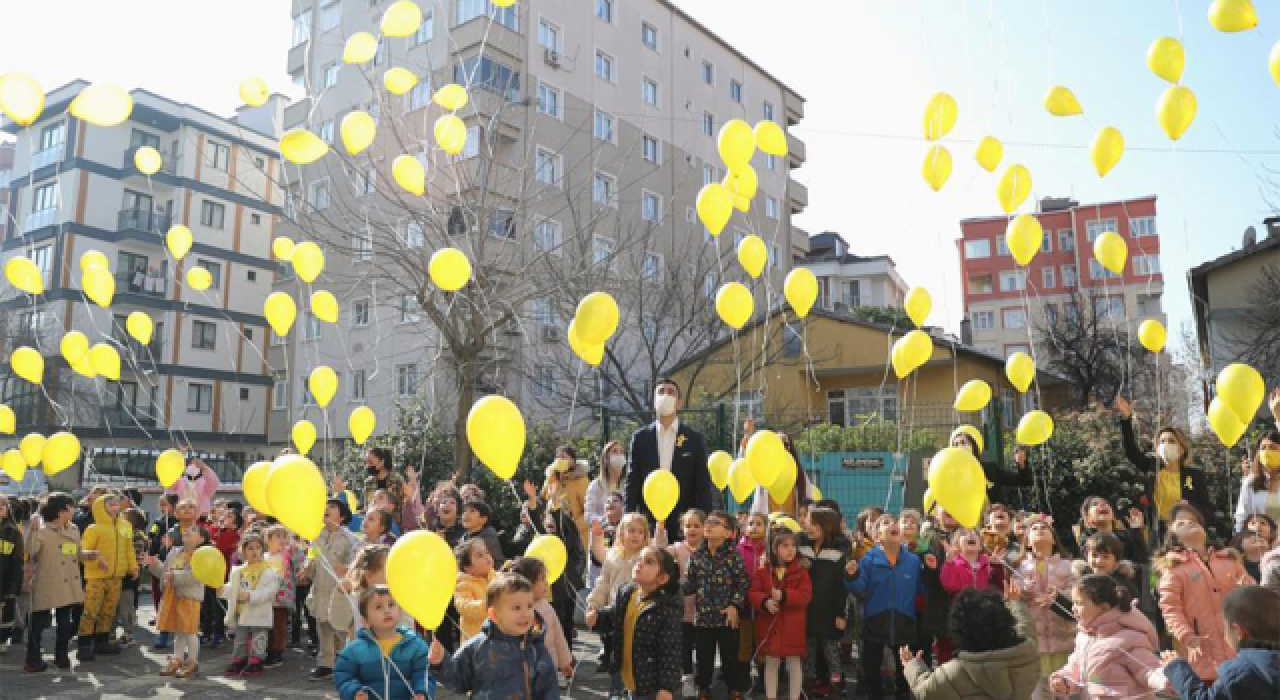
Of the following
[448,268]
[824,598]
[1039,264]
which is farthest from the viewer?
[1039,264]

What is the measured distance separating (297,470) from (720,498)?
224 inches

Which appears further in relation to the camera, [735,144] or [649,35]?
[649,35]

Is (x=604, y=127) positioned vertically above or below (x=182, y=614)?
above

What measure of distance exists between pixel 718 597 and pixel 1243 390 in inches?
155

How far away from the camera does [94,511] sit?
816 cm

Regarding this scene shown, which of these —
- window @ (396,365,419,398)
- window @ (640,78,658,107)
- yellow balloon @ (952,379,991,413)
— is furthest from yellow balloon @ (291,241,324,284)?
window @ (640,78,658,107)

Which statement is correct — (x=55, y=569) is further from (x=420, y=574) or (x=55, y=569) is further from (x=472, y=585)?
(x=420, y=574)

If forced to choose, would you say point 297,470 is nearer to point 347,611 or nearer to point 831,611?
point 347,611

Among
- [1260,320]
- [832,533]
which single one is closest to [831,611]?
[832,533]

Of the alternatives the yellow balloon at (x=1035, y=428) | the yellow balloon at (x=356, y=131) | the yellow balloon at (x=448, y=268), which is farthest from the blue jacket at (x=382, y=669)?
the yellow balloon at (x=1035, y=428)

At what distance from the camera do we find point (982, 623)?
3.69m

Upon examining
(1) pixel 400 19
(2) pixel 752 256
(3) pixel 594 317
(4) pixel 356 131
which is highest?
(1) pixel 400 19

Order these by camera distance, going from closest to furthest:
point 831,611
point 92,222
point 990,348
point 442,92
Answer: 1. point 831,611
2. point 442,92
3. point 92,222
4. point 990,348

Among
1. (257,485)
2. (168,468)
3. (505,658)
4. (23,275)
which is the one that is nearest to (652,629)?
(505,658)
